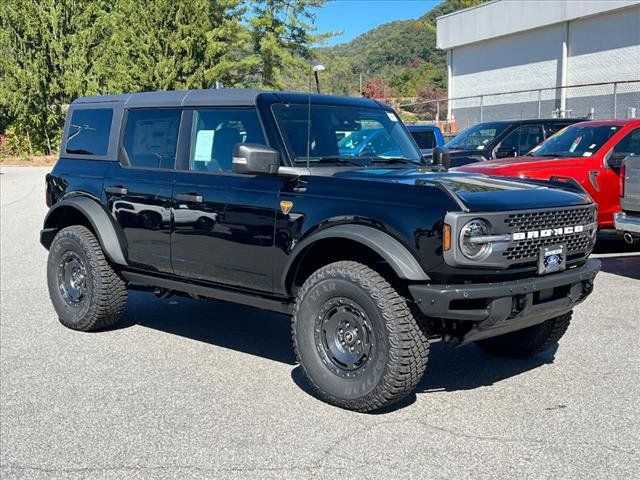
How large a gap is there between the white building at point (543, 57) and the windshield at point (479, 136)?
12.6 metres

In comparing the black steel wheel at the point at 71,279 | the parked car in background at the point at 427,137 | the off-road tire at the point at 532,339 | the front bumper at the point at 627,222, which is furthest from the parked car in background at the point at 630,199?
the parked car in background at the point at 427,137

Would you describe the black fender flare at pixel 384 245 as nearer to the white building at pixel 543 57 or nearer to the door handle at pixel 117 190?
the door handle at pixel 117 190

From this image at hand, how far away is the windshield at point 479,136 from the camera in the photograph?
14383 mm

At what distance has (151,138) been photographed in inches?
252

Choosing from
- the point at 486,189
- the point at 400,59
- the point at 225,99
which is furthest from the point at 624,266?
the point at 400,59

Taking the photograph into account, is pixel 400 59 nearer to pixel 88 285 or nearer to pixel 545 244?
pixel 88 285

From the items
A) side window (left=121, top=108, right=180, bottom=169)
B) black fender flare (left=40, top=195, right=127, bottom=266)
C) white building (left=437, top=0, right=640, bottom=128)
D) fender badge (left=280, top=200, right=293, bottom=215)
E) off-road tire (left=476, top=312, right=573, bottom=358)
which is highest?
white building (left=437, top=0, right=640, bottom=128)

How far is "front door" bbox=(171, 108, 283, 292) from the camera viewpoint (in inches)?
210

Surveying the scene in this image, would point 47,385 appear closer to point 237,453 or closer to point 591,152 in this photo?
point 237,453

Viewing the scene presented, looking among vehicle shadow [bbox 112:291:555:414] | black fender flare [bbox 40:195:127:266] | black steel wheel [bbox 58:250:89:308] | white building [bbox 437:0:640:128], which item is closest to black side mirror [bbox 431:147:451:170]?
vehicle shadow [bbox 112:291:555:414]

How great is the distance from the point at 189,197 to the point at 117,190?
0.95 metres

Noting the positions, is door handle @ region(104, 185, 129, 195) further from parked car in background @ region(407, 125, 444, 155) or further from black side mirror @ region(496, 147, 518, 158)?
parked car in background @ region(407, 125, 444, 155)

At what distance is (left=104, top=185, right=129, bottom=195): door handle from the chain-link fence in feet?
65.4

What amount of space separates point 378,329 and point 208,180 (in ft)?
6.15
